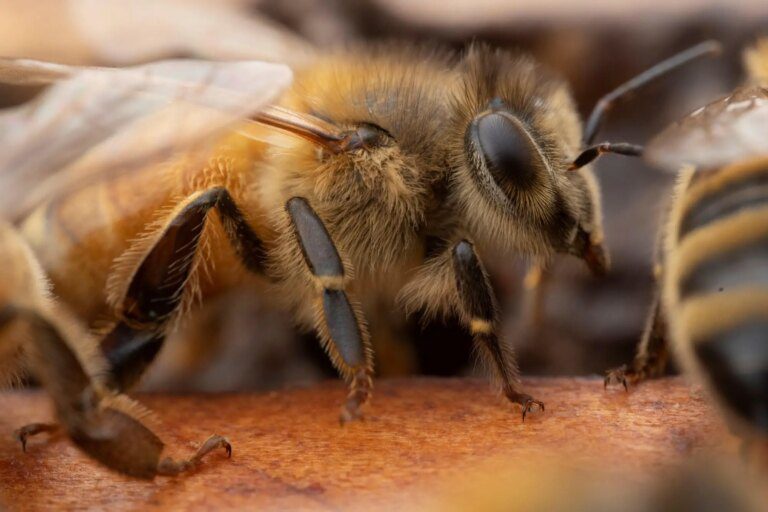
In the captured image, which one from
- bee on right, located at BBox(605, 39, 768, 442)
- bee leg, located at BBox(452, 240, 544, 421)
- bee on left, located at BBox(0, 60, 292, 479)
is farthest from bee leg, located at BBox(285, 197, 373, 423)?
bee on right, located at BBox(605, 39, 768, 442)

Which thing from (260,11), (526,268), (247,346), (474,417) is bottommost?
(247,346)

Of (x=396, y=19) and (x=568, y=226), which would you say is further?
(x=396, y=19)

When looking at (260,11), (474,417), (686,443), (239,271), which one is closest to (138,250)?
(239,271)

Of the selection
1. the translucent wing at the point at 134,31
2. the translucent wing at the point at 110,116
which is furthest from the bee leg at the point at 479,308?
the translucent wing at the point at 134,31

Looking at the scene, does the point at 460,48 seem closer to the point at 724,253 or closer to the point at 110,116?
the point at 110,116

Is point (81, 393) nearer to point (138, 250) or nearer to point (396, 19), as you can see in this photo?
point (138, 250)

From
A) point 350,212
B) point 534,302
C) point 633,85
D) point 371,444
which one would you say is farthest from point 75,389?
point 633,85

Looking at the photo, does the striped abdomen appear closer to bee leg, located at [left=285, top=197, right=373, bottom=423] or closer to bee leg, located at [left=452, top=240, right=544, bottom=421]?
bee leg, located at [left=452, top=240, right=544, bottom=421]

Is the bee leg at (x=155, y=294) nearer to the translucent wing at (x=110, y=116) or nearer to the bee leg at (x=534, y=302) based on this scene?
the translucent wing at (x=110, y=116)

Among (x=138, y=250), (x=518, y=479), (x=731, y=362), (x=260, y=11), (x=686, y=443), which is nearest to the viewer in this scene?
(x=731, y=362)
